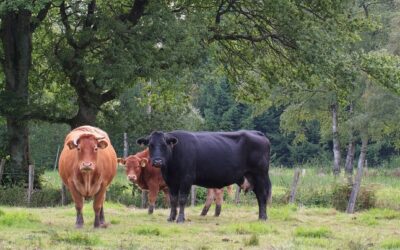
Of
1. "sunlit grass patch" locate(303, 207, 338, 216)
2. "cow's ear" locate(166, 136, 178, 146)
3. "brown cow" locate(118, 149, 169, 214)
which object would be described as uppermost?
"cow's ear" locate(166, 136, 178, 146)

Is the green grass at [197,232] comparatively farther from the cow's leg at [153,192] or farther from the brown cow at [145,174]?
the brown cow at [145,174]

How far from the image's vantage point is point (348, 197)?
18.8 meters

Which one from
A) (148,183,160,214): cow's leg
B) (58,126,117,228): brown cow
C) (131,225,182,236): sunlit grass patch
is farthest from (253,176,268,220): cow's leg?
(58,126,117,228): brown cow

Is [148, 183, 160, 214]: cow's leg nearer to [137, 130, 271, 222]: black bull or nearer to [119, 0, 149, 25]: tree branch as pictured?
[137, 130, 271, 222]: black bull

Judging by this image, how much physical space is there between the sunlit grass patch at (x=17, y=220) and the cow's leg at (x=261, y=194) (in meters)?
4.51

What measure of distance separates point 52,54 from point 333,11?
941cm

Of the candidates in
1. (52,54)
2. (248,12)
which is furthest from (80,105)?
(248,12)

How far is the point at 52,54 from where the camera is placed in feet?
75.6

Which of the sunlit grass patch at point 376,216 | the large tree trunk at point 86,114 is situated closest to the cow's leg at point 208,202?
the sunlit grass patch at point 376,216

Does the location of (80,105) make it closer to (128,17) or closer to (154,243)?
(128,17)

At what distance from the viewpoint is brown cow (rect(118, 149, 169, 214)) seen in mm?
15867

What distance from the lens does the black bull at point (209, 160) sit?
13852 mm

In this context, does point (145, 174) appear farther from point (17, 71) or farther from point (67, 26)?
point (17, 71)

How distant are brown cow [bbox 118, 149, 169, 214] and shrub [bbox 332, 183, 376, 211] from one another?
16.9 ft
